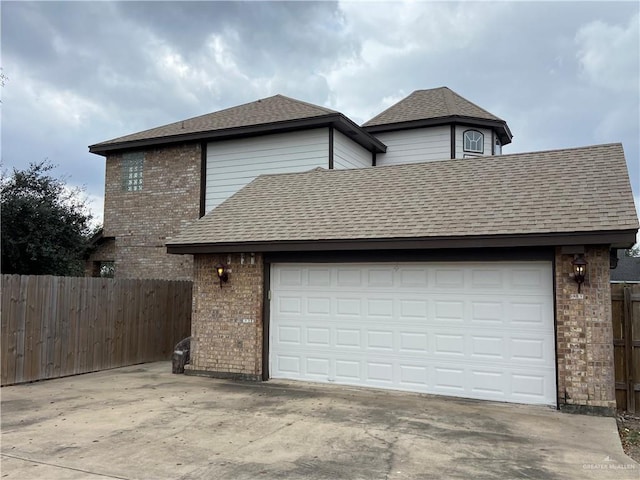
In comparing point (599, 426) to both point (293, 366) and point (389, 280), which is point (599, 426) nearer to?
point (389, 280)

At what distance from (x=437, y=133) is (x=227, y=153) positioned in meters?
7.07

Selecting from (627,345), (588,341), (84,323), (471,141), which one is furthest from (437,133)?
(84,323)

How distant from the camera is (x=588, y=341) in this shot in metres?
7.16

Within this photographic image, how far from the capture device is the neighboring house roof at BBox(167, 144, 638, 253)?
747 centimetres

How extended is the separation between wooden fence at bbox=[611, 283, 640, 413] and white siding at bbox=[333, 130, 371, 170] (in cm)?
794

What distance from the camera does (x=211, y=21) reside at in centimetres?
1204

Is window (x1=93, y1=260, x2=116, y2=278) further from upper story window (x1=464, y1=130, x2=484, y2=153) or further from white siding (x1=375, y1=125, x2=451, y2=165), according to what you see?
upper story window (x1=464, y1=130, x2=484, y2=153)

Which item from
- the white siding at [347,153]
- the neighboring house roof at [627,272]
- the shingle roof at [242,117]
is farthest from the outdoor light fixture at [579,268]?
the neighboring house roof at [627,272]

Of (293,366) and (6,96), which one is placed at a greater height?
(6,96)

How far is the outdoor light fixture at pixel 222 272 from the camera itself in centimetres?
974

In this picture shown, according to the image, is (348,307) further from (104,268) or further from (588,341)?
(104,268)

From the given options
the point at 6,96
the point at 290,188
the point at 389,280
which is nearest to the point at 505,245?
the point at 389,280

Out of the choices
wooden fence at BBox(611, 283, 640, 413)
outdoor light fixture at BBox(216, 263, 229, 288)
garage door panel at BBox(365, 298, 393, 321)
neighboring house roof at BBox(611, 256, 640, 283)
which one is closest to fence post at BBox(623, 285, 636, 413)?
wooden fence at BBox(611, 283, 640, 413)

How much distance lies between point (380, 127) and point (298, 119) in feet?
14.3
